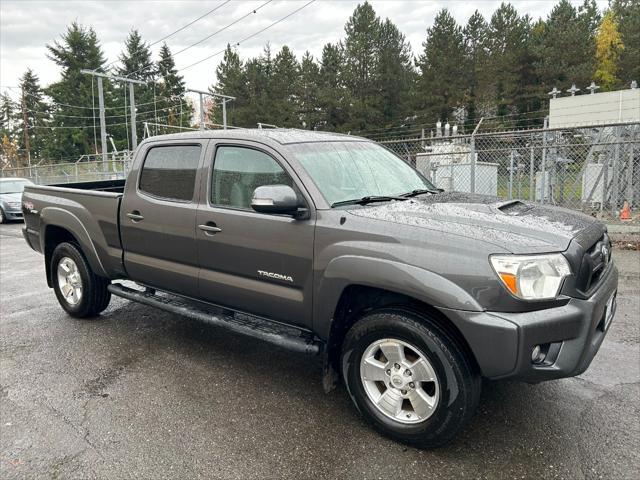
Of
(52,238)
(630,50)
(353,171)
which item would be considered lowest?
(52,238)

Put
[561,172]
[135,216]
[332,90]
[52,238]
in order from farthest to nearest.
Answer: [332,90]
[561,172]
[52,238]
[135,216]

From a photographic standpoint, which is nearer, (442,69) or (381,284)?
(381,284)

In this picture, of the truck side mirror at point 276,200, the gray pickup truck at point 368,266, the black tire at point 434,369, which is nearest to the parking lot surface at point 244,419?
the black tire at point 434,369

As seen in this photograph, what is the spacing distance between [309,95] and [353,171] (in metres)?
46.3

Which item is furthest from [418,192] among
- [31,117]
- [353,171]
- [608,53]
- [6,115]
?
[6,115]

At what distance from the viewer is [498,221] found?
2.88 meters

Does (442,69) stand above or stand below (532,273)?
above

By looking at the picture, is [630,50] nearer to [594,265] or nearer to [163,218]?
[594,265]

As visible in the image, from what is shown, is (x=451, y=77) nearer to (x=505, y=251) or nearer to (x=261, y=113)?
(x=261, y=113)

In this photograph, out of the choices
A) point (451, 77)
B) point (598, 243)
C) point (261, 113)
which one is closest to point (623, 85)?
point (451, 77)

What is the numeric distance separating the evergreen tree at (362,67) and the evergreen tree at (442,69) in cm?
440

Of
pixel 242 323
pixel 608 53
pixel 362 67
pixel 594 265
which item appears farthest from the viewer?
pixel 608 53

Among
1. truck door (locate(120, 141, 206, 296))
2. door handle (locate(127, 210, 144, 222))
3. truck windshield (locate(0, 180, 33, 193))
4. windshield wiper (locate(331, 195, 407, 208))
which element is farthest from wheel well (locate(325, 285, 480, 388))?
truck windshield (locate(0, 180, 33, 193))

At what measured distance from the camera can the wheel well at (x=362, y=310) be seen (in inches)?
109
